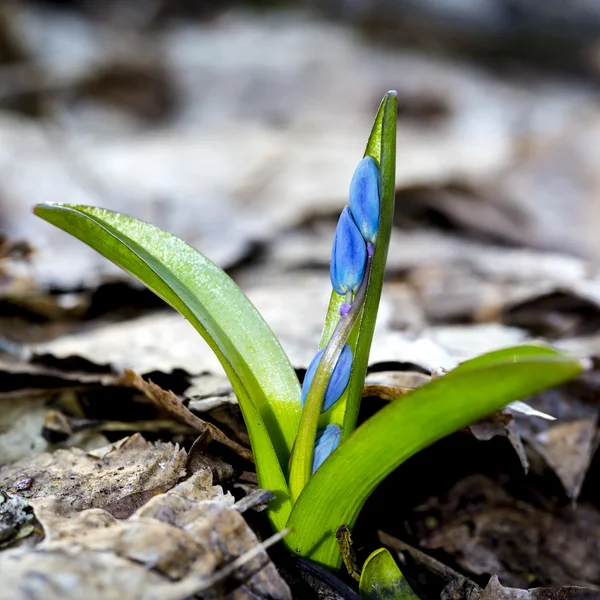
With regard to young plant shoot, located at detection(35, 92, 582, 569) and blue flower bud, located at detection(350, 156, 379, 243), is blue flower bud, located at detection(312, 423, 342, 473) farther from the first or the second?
blue flower bud, located at detection(350, 156, 379, 243)

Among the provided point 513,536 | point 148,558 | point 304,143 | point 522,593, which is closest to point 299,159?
point 304,143

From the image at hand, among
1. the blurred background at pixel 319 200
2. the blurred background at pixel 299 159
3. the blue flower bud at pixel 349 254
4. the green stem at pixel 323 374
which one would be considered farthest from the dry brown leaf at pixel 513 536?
the blue flower bud at pixel 349 254

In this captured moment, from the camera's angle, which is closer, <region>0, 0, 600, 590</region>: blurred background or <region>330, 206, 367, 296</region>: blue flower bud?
<region>330, 206, 367, 296</region>: blue flower bud

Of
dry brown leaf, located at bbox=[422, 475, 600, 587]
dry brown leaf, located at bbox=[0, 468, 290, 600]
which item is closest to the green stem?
dry brown leaf, located at bbox=[0, 468, 290, 600]

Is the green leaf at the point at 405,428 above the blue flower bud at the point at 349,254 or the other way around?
the other way around

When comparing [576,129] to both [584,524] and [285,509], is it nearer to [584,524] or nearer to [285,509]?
[584,524]

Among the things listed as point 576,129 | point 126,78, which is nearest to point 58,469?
point 576,129

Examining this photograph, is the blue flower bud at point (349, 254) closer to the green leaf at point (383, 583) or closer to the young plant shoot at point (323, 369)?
the young plant shoot at point (323, 369)
